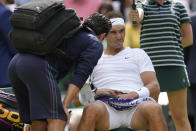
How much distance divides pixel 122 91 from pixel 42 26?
1.25 metres

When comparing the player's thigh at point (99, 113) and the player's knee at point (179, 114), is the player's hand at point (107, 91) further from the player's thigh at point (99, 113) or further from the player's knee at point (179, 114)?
the player's knee at point (179, 114)

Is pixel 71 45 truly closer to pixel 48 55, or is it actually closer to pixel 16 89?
pixel 48 55

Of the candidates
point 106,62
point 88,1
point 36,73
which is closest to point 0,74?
point 106,62

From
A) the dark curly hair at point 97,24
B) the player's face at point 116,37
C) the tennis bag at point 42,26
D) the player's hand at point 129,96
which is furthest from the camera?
the player's face at point 116,37

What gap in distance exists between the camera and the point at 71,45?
364 cm

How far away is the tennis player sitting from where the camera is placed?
4.08 metres

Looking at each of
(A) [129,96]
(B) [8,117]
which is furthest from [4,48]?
(A) [129,96]

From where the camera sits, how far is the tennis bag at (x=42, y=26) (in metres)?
3.46

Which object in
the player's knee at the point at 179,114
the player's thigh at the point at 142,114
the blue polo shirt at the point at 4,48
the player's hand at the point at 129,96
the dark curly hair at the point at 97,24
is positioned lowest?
the player's knee at the point at 179,114

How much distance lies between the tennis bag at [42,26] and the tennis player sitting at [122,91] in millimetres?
820

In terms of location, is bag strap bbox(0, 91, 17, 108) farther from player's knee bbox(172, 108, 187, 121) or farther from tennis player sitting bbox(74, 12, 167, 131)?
player's knee bbox(172, 108, 187, 121)

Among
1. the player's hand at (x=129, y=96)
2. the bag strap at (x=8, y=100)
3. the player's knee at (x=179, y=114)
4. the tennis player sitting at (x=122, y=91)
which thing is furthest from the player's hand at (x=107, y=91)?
the player's knee at (x=179, y=114)

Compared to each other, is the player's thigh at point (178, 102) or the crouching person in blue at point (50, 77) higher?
the crouching person in blue at point (50, 77)

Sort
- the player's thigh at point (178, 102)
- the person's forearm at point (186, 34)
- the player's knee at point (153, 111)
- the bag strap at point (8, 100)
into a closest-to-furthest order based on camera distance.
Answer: the player's knee at point (153, 111), the bag strap at point (8, 100), the player's thigh at point (178, 102), the person's forearm at point (186, 34)
